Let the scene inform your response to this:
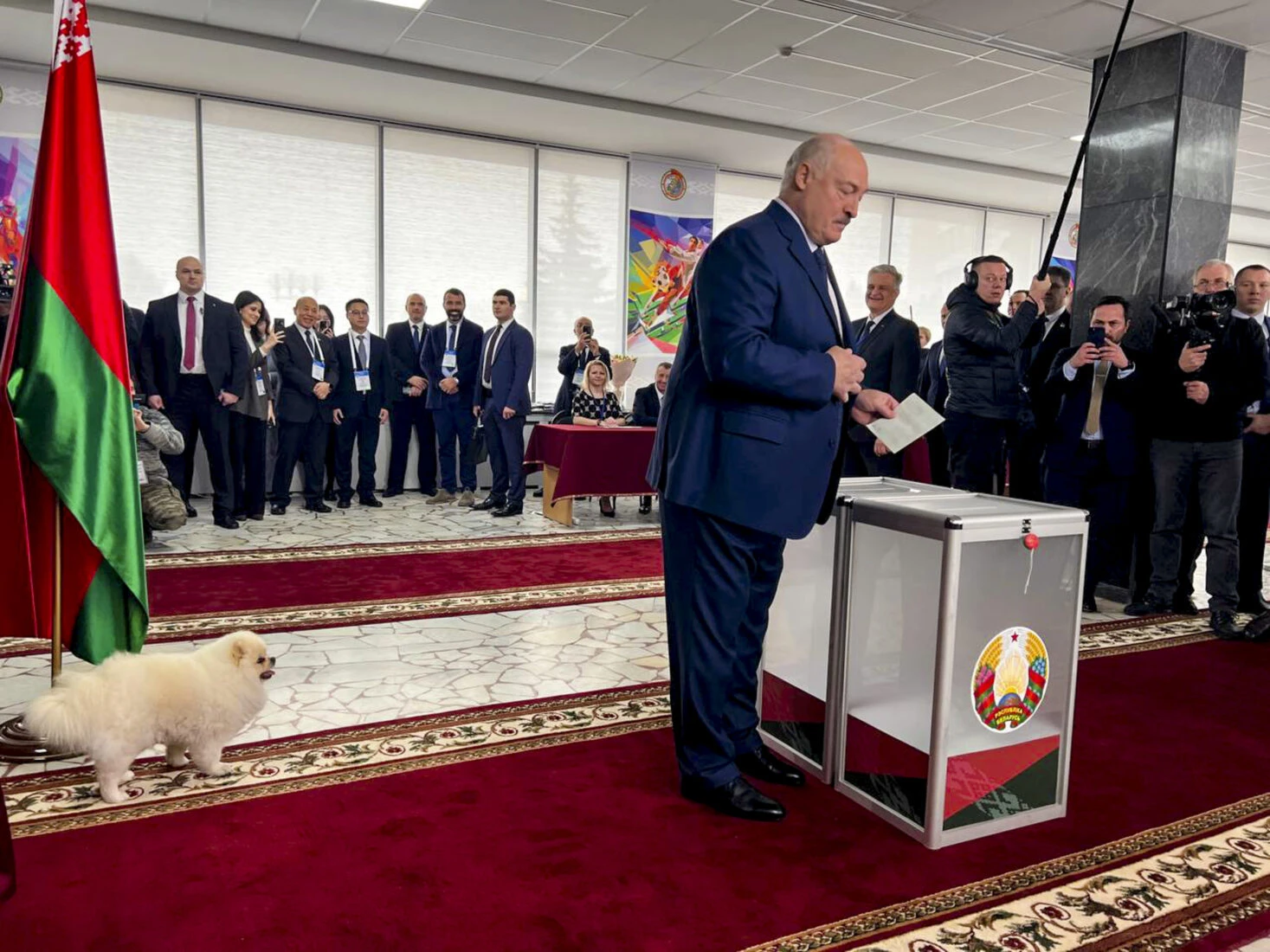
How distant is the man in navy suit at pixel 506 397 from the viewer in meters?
6.46

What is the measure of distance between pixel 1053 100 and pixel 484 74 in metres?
4.25

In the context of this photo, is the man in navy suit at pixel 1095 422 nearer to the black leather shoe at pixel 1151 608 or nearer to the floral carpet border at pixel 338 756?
the black leather shoe at pixel 1151 608

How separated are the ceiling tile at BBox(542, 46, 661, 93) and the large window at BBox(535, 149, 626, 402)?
5.36ft

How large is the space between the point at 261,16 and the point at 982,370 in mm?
4775

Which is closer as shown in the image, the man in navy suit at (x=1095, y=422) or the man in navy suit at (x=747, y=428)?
the man in navy suit at (x=747, y=428)

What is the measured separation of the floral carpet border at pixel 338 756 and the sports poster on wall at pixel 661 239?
6.70 m

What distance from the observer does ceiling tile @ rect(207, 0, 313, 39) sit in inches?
214

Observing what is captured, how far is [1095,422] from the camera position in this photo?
4086 millimetres

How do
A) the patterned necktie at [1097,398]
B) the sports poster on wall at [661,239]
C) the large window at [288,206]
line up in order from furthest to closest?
the sports poster on wall at [661,239], the large window at [288,206], the patterned necktie at [1097,398]

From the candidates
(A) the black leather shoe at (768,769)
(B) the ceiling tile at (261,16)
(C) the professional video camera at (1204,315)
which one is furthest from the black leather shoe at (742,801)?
(B) the ceiling tile at (261,16)

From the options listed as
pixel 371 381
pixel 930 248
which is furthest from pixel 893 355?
pixel 930 248

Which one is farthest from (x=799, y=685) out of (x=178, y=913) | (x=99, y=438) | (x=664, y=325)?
(x=664, y=325)

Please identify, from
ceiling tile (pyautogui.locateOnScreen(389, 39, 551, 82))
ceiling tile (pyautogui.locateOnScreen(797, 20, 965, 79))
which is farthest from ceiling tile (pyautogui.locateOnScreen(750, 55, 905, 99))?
ceiling tile (pyautogui.locateOnScreen(389, 39, 551, 82))

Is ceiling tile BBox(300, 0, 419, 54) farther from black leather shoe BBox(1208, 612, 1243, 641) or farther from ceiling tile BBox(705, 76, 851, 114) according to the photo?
black leather shoe BBox(1208, 612, 1243, 641)
